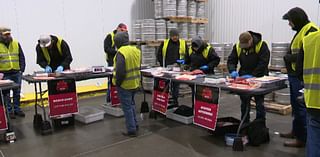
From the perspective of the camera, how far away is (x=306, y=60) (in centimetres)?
186

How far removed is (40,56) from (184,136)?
9.44ft

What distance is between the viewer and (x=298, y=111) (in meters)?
3.47

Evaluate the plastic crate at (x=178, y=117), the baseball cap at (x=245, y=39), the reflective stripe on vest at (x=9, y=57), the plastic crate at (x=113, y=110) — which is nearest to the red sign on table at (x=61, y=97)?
the plastic crate at (x=113, y=110)

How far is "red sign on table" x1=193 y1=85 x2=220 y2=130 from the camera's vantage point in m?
3.56

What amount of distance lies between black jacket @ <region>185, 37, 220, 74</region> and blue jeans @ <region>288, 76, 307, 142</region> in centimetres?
144

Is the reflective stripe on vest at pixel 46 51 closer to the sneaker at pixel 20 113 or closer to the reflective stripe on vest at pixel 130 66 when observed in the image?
the sneaker at pixel 20 113

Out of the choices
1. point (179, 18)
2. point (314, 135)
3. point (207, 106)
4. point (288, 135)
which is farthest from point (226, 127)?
point (179, 18)

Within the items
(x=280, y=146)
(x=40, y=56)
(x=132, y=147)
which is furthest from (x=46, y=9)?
(x=280, y=146)

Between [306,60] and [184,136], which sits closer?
[306,60]

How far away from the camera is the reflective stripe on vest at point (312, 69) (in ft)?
5.82

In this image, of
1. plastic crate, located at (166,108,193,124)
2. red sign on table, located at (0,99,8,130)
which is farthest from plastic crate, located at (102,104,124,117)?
red sign on table, located at (0,99,8,130)

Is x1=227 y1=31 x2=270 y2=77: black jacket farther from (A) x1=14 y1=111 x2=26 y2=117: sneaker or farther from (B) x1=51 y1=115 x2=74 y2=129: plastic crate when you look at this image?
(A) x1=14 y1=111 x2=26 y2=117: sneaker

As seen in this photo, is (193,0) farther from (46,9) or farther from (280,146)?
(280,146)

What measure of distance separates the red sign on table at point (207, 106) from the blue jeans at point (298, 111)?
36.9 inches
